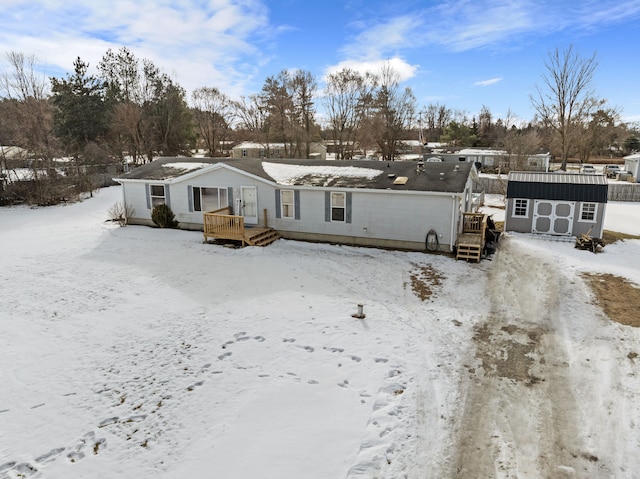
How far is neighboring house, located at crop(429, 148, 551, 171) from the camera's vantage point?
3649 cm

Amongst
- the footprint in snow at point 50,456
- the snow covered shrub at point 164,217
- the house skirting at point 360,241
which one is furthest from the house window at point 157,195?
the footprint in snow at point 50,456

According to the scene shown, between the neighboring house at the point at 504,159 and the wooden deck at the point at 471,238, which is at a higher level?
the neighboring house at the point at 504,159

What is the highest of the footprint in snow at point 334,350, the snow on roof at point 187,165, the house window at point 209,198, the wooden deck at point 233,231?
the snow on roof at point 187,165

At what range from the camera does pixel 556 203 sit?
18.1 m

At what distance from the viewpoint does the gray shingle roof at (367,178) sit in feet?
53.8

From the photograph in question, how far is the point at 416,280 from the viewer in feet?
44.0

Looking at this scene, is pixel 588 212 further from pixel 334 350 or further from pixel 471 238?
pixel 334 350

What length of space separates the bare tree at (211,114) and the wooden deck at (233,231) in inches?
1482

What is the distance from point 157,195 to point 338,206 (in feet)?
30.2

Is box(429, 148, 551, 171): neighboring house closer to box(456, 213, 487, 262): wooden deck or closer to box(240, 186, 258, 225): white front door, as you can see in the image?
box(456, 213, 487, 262): wooden deck

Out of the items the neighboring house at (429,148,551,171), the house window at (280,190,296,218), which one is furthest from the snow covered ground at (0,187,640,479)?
the neighboring house at (429,148,551,171)

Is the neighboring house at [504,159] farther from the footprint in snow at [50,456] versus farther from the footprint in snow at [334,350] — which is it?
the footprint in snow at [50,456]

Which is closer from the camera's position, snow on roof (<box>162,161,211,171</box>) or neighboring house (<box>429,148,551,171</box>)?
snow on roof (<box>162,161,211,171</box>)

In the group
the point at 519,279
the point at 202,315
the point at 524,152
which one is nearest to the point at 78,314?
the point at 202,315
